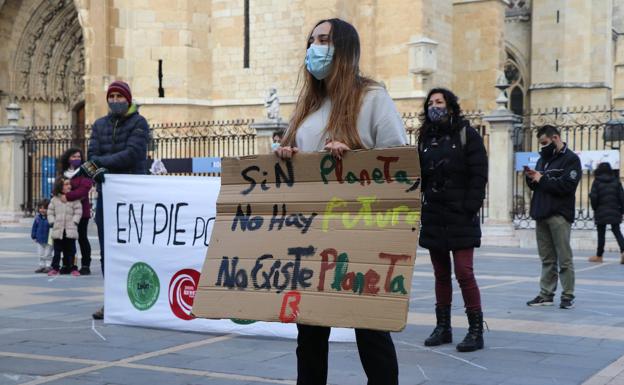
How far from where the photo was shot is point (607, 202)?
49.5 feet

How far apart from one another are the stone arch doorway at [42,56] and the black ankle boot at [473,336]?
27015 millimetres

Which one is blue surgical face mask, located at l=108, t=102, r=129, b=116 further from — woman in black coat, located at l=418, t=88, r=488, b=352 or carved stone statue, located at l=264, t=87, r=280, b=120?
carved stone statue, located at l=264, t=87, r=280, b=120

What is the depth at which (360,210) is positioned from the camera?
370 centimetres

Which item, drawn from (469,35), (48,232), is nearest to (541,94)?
(469,35)

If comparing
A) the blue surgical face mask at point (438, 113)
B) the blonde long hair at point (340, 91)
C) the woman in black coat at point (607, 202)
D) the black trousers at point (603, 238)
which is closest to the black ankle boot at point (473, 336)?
the blue surgical face mask at point (438, 113)

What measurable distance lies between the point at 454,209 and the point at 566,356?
1.25 m

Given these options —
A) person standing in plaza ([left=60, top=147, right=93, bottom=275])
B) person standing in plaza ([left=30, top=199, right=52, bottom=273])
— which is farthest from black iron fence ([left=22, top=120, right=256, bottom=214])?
person standing in plaza ([left=60, top=147, right=93, bottom=275])

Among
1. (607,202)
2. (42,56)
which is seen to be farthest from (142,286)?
(42,56)

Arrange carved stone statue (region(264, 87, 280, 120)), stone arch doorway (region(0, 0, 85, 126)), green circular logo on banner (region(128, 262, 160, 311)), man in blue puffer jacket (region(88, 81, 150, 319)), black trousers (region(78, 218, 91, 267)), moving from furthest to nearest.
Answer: stone arch doorway (region(0, 0, 85, 126)) < carved stone statue (region(264, 87, 280, 120)) < black trousers (region(78, 218, 91, 267)) < man in blue puffer jacket (region(88, 81, 150, 319)) < green circular logo on banner (region(128, 262, 160, 311))

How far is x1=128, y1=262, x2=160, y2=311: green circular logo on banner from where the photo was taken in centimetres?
727

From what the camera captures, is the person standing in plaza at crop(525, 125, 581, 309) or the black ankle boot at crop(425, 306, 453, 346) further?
the person standing in plaza at crop(525, 125, 581, 309)

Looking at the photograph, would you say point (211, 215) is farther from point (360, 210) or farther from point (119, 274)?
point (360, 210)

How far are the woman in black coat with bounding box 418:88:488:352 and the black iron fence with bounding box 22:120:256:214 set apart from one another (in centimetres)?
1792

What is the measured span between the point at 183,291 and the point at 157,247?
17.6 inches
